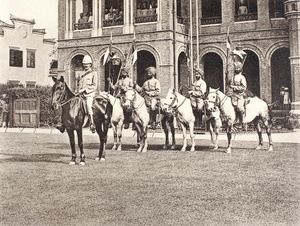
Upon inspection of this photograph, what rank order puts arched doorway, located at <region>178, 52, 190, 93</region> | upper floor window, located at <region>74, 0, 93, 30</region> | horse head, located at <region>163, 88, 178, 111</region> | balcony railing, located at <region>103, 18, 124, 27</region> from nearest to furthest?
horse head, located at <region>163, 88, 178, 111</region>
arched doorway, located at <region>178, 52, 190, 93</region>
balcony railing, located at <region>103, 18, 124, 27</region>
upper floor window, located at <region>74, 0, 93, 30</region>

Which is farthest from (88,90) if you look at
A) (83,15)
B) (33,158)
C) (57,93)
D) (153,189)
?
(83,15)

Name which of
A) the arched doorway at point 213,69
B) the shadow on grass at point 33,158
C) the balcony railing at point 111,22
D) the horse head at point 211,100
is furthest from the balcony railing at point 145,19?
the shadow on grass at point 33,158

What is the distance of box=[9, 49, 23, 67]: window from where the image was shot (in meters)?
25.3

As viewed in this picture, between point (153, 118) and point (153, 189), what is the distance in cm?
691

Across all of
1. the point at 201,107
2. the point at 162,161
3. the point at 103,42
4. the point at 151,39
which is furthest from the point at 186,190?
the point at 103,42

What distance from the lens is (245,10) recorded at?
22812 mm

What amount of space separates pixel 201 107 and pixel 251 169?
423 cm

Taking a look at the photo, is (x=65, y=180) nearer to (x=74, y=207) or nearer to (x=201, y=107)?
(x=74, y=207)

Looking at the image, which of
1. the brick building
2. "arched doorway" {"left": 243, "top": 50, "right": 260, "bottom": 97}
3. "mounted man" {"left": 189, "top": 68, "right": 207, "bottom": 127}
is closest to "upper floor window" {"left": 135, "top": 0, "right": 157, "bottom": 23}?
the brick building

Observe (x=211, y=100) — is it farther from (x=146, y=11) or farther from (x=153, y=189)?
(x=146, y=11)

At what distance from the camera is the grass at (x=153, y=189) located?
4590 millimetres

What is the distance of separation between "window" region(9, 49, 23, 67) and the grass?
1670 centimetres

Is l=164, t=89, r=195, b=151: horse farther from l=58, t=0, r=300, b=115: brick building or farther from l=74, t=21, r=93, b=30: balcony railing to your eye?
l=74, t=21, r=93, b=30: balcony railing

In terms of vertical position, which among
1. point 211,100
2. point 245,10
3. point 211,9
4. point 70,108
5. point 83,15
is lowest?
point 70,108
